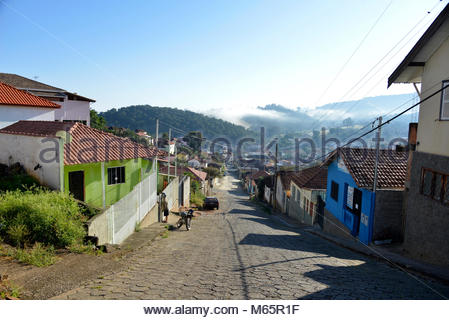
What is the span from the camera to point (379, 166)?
13.5 m

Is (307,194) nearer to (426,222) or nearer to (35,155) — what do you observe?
(426,222)

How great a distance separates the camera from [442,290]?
6.52 meters

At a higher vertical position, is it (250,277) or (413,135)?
(413,135)

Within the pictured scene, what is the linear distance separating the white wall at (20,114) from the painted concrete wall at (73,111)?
9.29 m

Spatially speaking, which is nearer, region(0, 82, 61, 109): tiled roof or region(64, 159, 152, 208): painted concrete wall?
region(64, 159, 152, 208): painted concrete wall

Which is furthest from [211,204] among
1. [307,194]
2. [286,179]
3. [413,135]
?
[413,135]

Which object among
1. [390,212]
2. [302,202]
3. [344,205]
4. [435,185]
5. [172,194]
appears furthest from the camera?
[302,202]

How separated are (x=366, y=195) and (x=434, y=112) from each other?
492cm

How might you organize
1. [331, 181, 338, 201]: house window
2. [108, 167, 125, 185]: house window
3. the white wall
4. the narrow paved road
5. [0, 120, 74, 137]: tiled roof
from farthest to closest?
1. [331, 181, 338, 201]: house window
2. the white wall
3. [108, 167, 125, 185]: house window
4. [0, 120, 74, 137]: tiled roof
5. the narrow paved road

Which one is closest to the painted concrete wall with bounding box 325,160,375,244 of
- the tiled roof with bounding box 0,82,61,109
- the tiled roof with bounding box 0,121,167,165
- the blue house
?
the blue house

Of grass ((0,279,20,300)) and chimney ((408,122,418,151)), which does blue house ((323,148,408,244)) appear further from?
grass ((0,279,20,300))

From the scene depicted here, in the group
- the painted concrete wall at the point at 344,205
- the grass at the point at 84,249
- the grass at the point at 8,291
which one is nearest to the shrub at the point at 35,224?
the grass at the point at 84,249

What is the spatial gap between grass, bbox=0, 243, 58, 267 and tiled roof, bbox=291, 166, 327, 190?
1853cm

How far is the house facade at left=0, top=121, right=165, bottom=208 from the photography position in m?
9.48
